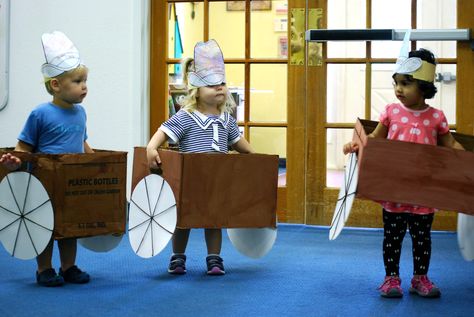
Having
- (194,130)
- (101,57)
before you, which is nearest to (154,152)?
(194,130)

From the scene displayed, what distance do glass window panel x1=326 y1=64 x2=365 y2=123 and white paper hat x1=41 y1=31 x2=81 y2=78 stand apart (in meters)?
1.53

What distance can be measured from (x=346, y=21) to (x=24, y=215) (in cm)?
194

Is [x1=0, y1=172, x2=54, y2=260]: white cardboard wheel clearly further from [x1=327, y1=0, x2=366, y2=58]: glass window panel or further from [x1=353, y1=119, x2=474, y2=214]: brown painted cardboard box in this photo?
[x1=327, y1=0, x2=366, y2=58]: glass window panel

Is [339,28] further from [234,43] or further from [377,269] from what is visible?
[377,269]

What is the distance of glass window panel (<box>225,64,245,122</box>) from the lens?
13.0ft

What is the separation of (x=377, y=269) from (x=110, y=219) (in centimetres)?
93

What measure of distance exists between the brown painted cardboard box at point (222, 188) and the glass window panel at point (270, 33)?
1417mm

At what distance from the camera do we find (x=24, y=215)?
2.38 m

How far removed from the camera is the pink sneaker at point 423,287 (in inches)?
89.4

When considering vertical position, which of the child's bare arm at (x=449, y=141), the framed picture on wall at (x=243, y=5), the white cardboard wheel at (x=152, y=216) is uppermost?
the framed picture on wall at (x=243, y=5)

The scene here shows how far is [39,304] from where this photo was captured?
2.14 meters

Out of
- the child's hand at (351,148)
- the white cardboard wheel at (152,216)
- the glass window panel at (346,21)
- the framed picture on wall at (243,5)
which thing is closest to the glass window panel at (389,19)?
the glass window panel at (346,21)

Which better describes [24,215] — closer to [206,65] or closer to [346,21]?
[206,65]

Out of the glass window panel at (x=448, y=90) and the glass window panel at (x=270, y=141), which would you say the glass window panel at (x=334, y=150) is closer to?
the glass window panel at (x=270, y=141)
